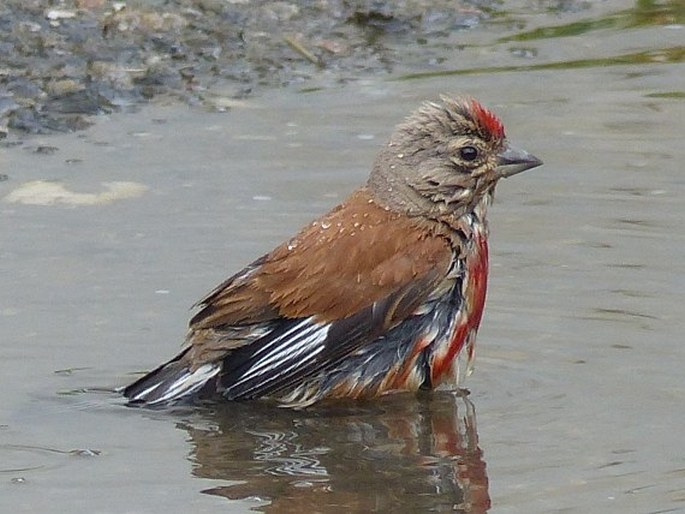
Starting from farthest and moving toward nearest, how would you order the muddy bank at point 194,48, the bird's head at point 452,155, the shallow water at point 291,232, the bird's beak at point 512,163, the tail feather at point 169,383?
the muddy bank at point 194,48 < the bird's beak at point 512,163 < the bird's head at point 452,155 < the tail feather at point 169,383 < the shallow water at point 291,232

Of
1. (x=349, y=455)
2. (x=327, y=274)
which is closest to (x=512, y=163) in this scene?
(x=327, y=274)

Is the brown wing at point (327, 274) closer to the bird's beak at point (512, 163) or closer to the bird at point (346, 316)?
the bird at point (346, 316)

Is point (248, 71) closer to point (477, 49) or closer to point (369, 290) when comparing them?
point (477, 49)

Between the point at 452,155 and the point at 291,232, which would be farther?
the point at 291,232

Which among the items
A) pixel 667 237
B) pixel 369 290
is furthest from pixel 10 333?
pixel 667 237

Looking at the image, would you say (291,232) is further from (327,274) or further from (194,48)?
(194,48)

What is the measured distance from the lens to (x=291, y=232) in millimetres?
8016

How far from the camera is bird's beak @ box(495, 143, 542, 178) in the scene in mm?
7051

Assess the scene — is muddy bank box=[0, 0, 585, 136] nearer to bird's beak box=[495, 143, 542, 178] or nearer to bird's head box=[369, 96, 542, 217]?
bird's head box=[369, 96, 542, 217]

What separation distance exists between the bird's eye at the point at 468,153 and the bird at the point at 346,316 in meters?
0.26

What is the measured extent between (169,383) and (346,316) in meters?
0.65

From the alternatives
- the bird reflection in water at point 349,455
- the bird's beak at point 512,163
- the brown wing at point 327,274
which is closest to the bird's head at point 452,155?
the bird's beak at point 512,163

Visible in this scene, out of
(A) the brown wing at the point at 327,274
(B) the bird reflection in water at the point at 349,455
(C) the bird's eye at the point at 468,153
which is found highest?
(C) the bird's eye at the point at 468,153

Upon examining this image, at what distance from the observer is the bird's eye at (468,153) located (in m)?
7.02
